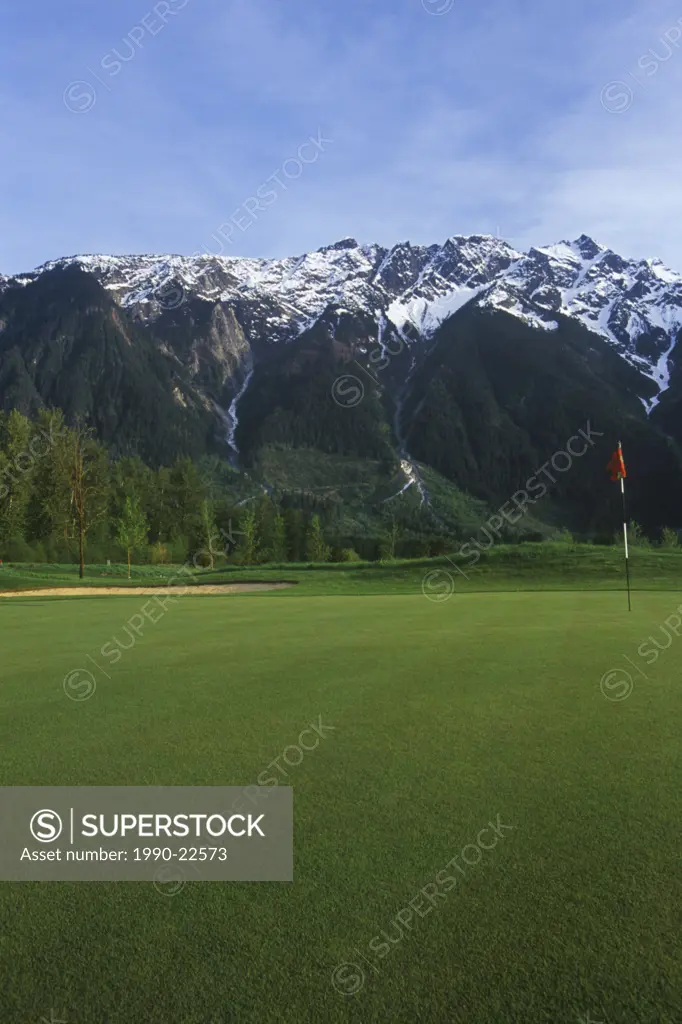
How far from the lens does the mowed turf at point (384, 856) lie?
299 cm

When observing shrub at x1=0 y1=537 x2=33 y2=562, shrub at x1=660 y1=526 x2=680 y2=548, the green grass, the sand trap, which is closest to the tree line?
shrub at x1=0 y1=537 x2=33 y2=562

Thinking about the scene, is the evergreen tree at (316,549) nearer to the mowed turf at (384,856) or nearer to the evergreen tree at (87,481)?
the evergreen tree at (87,481)

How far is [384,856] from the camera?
409 centimetres

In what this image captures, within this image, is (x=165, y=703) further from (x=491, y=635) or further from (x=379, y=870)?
(x=491, y=635)

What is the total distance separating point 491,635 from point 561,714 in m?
6.04

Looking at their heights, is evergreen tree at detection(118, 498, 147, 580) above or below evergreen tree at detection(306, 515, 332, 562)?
above

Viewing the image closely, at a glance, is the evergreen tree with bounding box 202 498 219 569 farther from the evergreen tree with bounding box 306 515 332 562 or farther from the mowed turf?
the mowed turf

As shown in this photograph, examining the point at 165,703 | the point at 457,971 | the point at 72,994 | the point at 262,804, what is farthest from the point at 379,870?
the point at 165,703

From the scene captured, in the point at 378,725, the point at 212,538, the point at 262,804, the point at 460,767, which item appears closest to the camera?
the point at 262,804

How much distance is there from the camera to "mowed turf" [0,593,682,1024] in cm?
299

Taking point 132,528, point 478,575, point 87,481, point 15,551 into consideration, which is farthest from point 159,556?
point 478,575

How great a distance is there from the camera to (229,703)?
26.2 feet

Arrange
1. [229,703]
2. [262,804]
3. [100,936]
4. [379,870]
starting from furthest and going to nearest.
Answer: [229,703], [262,804], [379,870], [100,936]

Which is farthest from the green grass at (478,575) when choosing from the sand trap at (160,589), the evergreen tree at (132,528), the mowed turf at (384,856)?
the mowed turf at (384,856)
